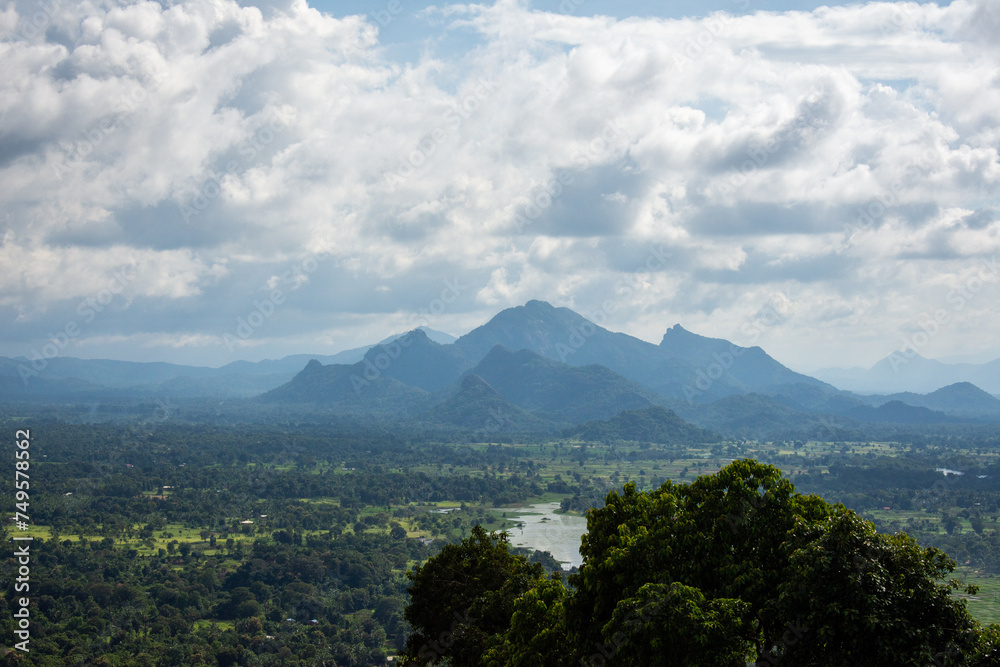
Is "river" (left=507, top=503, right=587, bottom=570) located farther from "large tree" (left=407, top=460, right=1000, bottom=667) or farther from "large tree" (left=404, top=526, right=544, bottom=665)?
"large tree" (left=407, top=460, right=1000, bottom=667)

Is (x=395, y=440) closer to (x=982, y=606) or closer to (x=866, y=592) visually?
(x=982, y=606)

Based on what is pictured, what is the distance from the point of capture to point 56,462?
114 m

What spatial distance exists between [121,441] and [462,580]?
494ft

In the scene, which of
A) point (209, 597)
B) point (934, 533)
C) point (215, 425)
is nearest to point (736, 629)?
point (209, 597)

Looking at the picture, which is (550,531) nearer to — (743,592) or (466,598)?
(466,598)

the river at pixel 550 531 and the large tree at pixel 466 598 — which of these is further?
the river at pixel 550 531

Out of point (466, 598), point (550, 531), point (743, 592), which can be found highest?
point (743, 592)

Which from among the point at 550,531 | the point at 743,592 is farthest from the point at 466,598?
the point at 550,531

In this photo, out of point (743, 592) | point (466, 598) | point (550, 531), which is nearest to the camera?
point (743, 592)

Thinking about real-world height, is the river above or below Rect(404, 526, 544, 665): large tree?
below

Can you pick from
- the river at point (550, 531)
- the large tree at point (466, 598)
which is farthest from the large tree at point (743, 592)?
the river at point (550, 531)

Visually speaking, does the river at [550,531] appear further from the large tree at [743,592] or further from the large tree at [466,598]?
the large tree at [743,592]

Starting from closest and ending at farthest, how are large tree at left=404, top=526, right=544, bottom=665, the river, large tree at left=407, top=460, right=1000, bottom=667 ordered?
large tree at left=407, top=460, right=1000, bottom=667, large tree at left=404, top=526, right=544, bottom=665, the river

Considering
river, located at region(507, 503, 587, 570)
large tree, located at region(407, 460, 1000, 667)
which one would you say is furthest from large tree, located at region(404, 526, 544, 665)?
river, located at region(507, 503, 587, 570)
